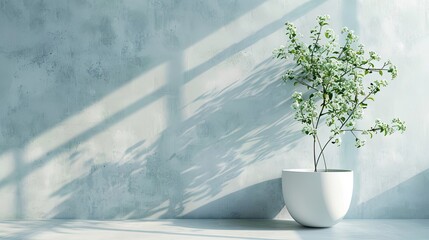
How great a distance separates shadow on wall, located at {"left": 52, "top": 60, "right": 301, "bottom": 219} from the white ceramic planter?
386mm

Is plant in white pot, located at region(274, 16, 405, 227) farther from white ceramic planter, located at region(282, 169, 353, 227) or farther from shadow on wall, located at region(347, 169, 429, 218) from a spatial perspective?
shadow on wall, located at region(347, 169, 429, 218)

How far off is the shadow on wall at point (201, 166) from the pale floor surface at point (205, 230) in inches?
4.6

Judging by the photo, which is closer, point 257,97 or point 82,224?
point 82,224

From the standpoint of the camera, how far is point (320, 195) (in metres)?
2.72

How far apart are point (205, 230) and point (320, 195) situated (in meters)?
0.63

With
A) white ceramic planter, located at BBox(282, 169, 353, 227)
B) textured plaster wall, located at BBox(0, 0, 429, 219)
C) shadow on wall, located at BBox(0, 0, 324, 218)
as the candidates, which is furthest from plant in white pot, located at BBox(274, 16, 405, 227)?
shadow on wall, located at BBox(0, 0, 324, 218)

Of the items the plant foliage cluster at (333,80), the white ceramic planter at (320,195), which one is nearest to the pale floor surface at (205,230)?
the white ceramic planter at (320,195)

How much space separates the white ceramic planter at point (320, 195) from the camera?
8.93 ft

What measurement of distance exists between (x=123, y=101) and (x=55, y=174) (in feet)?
1.99

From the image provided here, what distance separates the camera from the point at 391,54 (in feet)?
10.5

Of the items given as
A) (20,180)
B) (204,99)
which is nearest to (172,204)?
(204,99)

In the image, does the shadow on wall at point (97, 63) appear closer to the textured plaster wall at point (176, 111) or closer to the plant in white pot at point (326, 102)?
the textured plaster wall at point (176, 111)

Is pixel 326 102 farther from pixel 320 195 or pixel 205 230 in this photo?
pixel 205 230

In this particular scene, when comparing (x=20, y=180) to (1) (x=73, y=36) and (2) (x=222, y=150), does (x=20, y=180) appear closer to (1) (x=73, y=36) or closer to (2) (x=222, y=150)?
(1) (x=73, y=36)
